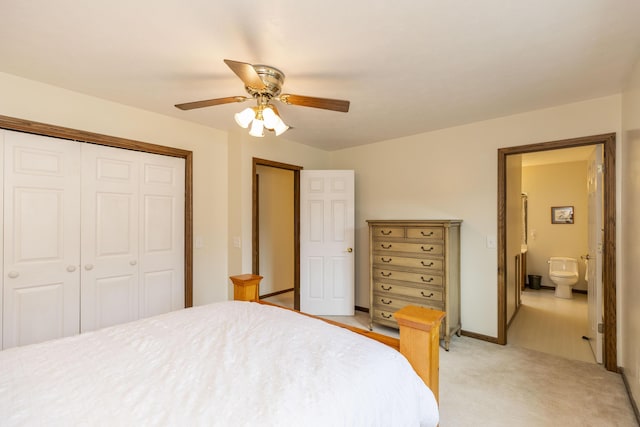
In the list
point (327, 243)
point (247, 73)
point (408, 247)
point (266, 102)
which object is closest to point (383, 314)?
point (408, 247)

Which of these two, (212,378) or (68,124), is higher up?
(68,124)

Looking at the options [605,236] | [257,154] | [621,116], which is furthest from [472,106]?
[257,154]

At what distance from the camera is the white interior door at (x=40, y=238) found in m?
2.24

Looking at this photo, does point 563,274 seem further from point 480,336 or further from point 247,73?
point 247,73

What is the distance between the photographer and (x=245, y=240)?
345 cm

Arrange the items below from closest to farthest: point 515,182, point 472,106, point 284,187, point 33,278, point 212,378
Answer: point 212,378
point 33,278
point 472,106
point 515,182
point 284,187

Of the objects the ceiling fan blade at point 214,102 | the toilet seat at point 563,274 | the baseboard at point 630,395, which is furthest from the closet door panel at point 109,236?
the toilet seat at point 563,274

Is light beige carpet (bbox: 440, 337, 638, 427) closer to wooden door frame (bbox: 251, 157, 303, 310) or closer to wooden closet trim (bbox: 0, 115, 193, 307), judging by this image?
wooden door frame (bbox: 251, 157, 303, 310)

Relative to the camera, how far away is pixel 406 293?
328 cm

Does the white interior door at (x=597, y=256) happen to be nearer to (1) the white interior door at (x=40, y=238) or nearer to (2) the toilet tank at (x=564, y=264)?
(2) the toilet tank at (x=564, y=264)

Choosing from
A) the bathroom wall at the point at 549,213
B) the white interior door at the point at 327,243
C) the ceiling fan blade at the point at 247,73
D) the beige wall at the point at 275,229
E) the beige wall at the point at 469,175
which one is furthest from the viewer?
the bathroom wall at the point at 549,213

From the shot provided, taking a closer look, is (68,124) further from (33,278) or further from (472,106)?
(472,106)

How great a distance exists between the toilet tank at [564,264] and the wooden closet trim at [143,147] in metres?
5.81

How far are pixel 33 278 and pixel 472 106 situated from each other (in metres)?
3.92
